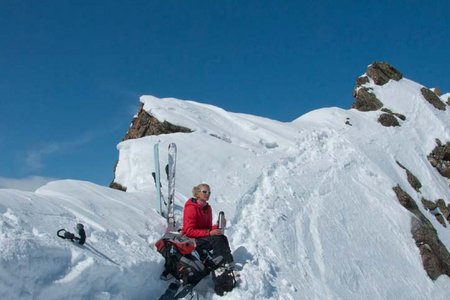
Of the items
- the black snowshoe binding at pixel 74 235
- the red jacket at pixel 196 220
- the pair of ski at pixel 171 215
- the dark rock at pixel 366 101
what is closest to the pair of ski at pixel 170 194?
the pair of ski at pixel 171 215

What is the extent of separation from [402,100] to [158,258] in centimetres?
2150

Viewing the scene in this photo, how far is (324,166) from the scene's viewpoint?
55.7 ft

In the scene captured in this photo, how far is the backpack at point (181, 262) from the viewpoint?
25.1 feet

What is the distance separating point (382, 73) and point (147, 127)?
1627 centimetres

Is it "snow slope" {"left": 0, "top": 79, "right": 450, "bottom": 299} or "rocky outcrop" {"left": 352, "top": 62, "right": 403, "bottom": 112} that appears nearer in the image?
"snow slope" {"left": 0, "top": 79, "right": 450, "bottom": 299}

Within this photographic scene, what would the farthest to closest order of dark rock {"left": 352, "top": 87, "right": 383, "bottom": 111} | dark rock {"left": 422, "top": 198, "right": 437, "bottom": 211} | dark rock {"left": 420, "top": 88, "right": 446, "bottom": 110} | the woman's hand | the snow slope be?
1. dark rock {"left": 420, "top": 88, "right": 446, "bottom": 110}
2. dark rock {"left": 352, "top": 87, "right": 383, "bottom": 111}
3. dark rock {"left": 422, "top": 198, "right": 437, "bottom": 211}
4. the woman's hand
5. the snow slope

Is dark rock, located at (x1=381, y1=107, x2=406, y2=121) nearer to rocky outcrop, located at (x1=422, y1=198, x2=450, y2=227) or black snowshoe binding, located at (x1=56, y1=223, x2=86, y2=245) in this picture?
rocky outcrop, located at (x1=422, y1=198, x2=450, y2=227)

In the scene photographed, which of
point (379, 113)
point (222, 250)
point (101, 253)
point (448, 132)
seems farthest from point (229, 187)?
point (448, 132)

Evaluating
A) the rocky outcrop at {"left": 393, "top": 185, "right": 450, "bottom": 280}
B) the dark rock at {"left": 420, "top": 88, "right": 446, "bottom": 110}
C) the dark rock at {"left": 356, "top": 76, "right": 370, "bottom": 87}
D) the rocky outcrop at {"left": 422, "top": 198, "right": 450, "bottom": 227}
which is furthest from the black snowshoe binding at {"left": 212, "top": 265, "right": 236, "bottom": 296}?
the dark rock at {"left": 420, "top": 88, "right": 446, "bottom": 110}

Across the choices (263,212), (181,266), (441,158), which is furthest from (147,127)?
(441,158)

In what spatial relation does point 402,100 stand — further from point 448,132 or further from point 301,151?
point 301,151

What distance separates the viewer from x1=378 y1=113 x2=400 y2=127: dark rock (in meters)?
22.6

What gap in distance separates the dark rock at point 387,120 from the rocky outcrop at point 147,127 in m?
10.5

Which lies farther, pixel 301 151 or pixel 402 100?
pixel 402 100
